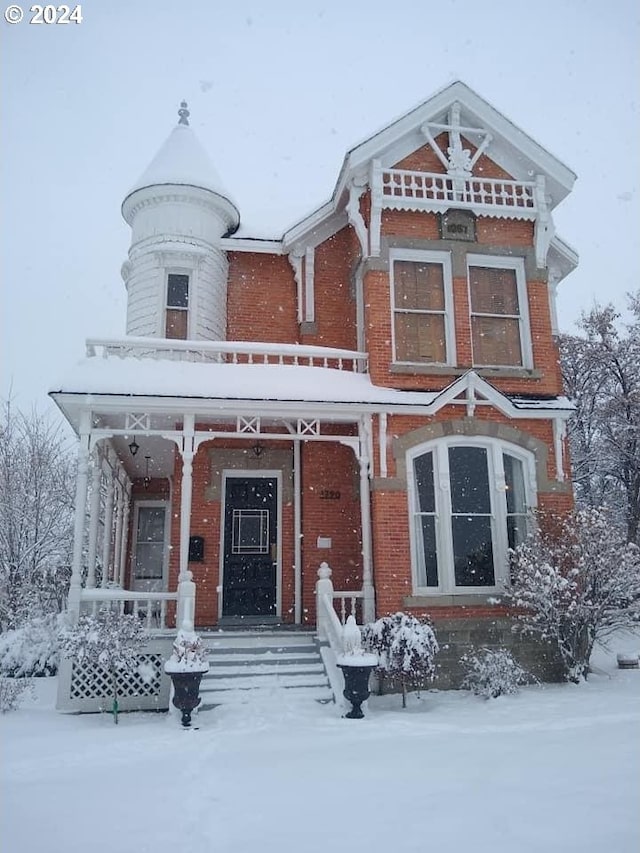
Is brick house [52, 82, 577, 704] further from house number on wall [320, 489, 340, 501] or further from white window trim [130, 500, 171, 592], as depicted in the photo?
white window trim [130, 500, 171, 592]

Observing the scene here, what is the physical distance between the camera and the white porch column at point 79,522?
33.4ft

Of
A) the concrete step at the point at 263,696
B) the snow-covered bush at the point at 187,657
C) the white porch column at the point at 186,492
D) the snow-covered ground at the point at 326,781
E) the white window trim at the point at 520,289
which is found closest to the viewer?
the snow-covered ground at the point at 326,781

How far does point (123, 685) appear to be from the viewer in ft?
33.0

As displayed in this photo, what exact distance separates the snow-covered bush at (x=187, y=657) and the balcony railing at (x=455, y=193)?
28.0 feet

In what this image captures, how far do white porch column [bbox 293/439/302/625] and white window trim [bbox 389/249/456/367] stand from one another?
9.25 feet

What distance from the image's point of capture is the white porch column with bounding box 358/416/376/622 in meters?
11.5

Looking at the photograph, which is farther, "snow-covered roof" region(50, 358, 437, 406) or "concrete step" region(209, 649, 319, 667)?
"snow-covered roof" region(50, 358, 437, 406)

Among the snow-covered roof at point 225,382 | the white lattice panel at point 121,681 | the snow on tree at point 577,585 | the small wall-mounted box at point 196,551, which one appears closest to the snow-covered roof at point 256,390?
the snow-covered roof at point 225,382

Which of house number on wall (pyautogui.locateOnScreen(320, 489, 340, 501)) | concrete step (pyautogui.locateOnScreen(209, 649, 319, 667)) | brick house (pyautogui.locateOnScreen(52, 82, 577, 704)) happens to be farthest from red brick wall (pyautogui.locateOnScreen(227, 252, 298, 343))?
concrete step (pyautogui.locateOnScreen(209, 649, 319, 667))

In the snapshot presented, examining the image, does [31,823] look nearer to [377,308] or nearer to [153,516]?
[377,308]

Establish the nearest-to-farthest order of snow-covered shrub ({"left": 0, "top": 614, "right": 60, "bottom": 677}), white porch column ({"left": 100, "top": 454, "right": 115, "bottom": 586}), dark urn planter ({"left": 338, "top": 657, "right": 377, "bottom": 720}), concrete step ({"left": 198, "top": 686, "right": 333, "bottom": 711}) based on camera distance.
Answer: dark urn planter ({"left": 338, "top": 657, "right": 377, "bottom": 720}) → concrete step ({"left": 198, "top": 686, "right": 333, "bottom": 711}) → snow-covered shrub ({"left": 0, "top": 614, "right": 60, "bottom": 677}) → white porch column ({"left": 100, "top": 454, "right": 115, "bottom": 586})

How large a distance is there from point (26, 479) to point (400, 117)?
623 inches

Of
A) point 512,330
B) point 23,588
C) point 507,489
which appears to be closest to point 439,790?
point 507,489

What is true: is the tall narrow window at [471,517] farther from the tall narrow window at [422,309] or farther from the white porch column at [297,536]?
the white porch column at [297,536]
